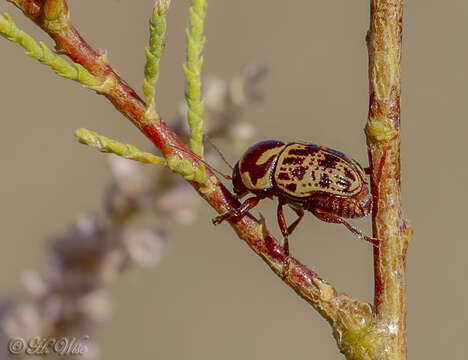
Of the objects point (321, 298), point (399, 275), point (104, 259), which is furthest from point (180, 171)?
point (104, 259)

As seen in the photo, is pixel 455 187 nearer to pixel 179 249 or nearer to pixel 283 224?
pixel 179 249

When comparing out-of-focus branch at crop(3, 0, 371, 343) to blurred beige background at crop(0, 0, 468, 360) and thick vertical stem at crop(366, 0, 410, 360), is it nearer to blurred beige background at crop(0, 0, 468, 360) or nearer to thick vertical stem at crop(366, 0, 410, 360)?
thick vertical stem at crop(366, 0, 410, 360)

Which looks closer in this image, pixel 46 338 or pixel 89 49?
pixel 89 49

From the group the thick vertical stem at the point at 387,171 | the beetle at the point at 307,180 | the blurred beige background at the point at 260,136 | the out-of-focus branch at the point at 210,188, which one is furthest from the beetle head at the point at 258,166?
the blurred beige background at the point at 260,136

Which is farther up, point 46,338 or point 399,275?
point 399,275

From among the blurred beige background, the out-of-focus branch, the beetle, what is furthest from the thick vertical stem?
the blurred beige background

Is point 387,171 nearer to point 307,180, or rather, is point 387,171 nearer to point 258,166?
point 307,180
